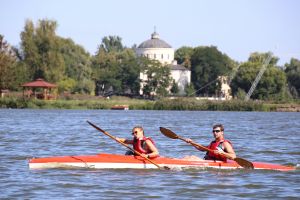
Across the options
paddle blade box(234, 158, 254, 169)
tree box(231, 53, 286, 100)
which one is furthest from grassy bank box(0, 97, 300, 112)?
paddle blade box(234, 158, 254, 169)

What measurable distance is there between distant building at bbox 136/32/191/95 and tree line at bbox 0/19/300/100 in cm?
187

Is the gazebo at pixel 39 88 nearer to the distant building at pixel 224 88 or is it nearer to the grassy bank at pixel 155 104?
the grassy bank at pixel 155 104

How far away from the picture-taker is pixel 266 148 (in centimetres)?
3275

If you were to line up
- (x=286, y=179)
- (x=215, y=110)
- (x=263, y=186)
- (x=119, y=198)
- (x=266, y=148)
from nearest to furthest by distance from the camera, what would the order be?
(x=119, y=198), (x=263, y=186), (x=286, y=179), (x=266, y=148), (x=215, y=110)

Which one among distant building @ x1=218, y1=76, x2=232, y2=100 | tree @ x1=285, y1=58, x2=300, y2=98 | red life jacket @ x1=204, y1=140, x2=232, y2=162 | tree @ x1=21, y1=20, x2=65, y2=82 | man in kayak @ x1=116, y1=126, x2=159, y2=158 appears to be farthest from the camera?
tree @ x1=285, y1=58, x2=300, y2=98

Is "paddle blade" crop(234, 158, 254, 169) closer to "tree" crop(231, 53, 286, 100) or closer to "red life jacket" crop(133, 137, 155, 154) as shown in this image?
"red life jacket" crop(133, 137, 155, 154)

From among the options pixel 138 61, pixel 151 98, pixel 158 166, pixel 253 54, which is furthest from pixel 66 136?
pixel 253 54

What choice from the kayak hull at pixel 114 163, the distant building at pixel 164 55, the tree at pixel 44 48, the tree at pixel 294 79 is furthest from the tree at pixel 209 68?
the kayak hull at pixel 114 163

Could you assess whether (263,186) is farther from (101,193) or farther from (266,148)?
(266,148)

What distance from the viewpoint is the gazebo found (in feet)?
297

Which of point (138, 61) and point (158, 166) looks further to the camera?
point (138, 61)

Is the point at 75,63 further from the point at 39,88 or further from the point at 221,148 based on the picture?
the point at 221,148

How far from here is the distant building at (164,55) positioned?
14112cm

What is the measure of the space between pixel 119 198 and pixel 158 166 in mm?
3909
